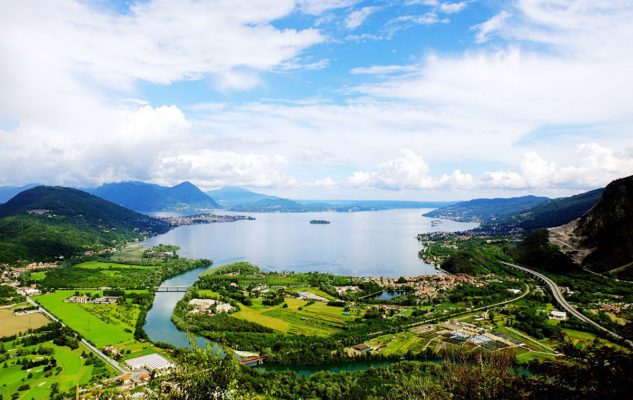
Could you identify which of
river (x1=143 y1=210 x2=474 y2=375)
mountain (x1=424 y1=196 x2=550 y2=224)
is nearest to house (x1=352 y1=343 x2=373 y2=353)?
river (x1=143 y1=210 x2=474 y2=375)

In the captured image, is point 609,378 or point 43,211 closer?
point 609,378

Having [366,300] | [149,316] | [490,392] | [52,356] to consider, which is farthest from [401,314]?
[490,392]

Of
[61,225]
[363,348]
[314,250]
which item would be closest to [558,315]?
[363,348]

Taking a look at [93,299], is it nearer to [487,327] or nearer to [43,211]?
[487,327]

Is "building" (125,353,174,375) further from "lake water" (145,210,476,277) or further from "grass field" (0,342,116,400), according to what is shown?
"lake water" (145,210,476,277)

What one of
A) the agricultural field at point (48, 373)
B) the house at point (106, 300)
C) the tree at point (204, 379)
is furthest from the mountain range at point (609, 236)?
the house at point (106, 300)

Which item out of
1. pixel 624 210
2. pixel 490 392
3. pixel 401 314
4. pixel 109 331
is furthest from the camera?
pixel 624 210

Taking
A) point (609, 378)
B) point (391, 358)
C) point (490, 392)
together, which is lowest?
point (391, 358)

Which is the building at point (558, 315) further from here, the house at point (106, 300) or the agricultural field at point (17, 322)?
the agricultural field at point (17, 322)
